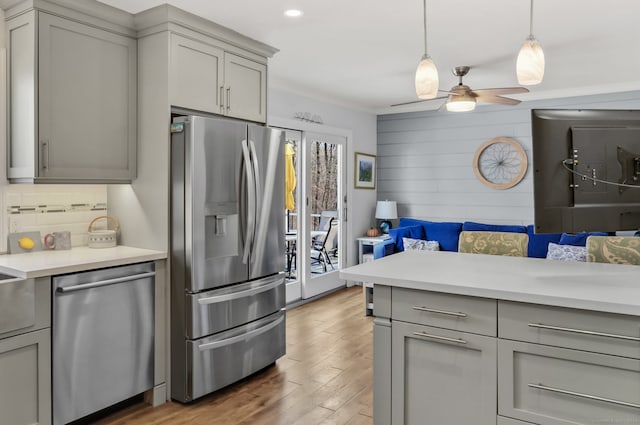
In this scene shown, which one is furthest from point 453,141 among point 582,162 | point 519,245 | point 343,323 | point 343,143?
point 582,162

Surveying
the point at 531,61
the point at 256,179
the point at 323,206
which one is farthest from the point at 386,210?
the point at 531,61

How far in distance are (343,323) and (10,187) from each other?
297 cm

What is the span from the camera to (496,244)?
277 cm

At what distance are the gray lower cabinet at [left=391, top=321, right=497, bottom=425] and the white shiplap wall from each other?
14.0ft

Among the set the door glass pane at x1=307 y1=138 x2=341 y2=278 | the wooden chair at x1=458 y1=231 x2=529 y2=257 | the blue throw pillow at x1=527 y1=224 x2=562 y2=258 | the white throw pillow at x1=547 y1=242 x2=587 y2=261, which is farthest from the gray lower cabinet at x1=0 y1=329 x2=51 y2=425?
the blue throw pillow at x1=527 y1=224 x2=562 y2=258

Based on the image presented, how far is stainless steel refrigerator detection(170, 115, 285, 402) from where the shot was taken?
2814mm

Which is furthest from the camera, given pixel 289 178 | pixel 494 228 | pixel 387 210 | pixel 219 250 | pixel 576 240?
pixel 387 210

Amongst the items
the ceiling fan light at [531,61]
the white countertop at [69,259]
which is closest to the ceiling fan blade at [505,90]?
the ceiling fan light at [531,61]

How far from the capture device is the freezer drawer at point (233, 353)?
283 cm

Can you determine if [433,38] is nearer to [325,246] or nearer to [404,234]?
[404,234]

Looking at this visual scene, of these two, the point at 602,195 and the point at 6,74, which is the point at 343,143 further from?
the point at 602,195

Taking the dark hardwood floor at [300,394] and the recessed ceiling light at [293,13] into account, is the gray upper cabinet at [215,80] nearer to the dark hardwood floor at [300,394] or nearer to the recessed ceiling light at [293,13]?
the recessed ceiling light at [293,13]

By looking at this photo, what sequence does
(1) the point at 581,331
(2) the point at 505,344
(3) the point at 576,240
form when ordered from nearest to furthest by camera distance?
(1) the point at 581,331
(2) the point at 505,344
(3) the point at 576,240

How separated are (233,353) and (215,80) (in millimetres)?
1784
